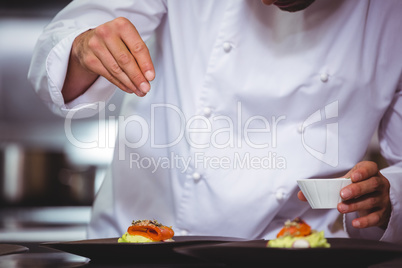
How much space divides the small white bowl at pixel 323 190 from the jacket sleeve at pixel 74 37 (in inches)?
23.5

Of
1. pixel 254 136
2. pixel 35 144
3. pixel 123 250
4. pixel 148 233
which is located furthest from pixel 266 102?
pixel 35 144

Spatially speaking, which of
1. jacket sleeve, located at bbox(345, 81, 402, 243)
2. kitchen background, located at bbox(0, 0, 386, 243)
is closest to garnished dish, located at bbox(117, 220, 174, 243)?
jacket sleeve, located at bbox(345, 81, 402, 243)

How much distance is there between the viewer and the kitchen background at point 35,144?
2.94 metres

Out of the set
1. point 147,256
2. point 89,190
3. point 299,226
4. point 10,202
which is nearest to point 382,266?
point 299,226

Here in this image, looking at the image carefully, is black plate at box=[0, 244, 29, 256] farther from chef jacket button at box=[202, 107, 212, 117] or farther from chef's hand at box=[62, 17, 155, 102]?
chef jacket button at box=[202, 107, 212, 117]

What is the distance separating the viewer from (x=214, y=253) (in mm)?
750

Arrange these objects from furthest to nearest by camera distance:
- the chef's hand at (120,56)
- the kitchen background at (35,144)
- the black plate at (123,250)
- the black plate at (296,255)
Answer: the kitchen background at (35,144), the chef's hand at (120,56), the black plate at (123,250), the black plate at (296,255)

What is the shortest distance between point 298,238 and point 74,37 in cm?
72

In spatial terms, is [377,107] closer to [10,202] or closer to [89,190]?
[89,190]

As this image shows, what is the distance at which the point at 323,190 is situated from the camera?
950 mm

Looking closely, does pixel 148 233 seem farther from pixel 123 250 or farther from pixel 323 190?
pixel 323 190

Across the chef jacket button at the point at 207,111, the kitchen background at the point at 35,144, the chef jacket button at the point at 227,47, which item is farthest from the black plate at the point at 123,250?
the kitchen background at the point at 35,144

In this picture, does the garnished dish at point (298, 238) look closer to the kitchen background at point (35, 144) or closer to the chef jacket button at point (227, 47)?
the chef jacket button at point (227, 47)

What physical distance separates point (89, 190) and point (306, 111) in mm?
1905
